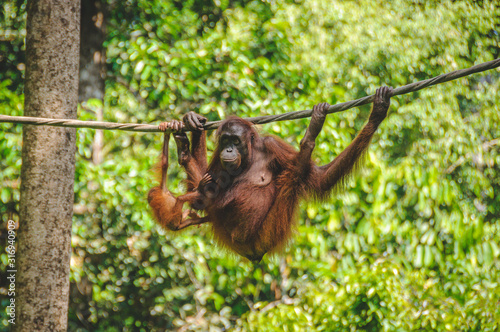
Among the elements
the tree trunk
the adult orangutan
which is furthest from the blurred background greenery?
the tree trunk

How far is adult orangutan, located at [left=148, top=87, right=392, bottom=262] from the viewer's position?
329 centimetres

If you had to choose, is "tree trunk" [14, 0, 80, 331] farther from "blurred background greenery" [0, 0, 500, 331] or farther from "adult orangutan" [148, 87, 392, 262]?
"blurred background greenery" [0, 0, 500, 331]

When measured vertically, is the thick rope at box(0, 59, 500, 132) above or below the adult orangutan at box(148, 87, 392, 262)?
above

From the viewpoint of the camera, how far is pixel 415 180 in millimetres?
4547

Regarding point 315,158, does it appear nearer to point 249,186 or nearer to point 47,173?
point 249,186

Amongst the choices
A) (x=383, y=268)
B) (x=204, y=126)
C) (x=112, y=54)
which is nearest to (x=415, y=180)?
(x=383, y=268)

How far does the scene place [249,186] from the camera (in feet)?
11.3

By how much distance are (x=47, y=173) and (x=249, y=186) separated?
130 centimetres

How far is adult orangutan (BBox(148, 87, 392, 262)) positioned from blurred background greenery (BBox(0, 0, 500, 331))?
334 mm

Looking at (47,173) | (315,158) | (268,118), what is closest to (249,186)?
(268,118)

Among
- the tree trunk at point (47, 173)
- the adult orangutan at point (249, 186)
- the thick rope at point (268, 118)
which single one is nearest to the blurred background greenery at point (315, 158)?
the adult orangutan at point (249, 186)

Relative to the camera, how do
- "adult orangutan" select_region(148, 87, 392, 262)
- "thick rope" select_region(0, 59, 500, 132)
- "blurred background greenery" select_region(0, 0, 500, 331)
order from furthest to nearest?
A: "blurred background greenery" select_region(0, 0, 500, 331) < "adult orangutan" select_region(148, 87, 392, 262) < "thick rope" select_region(0, 59, 500, 132)

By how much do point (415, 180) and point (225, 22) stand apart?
319cm

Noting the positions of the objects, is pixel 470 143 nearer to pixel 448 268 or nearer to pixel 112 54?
pixel 448 268
